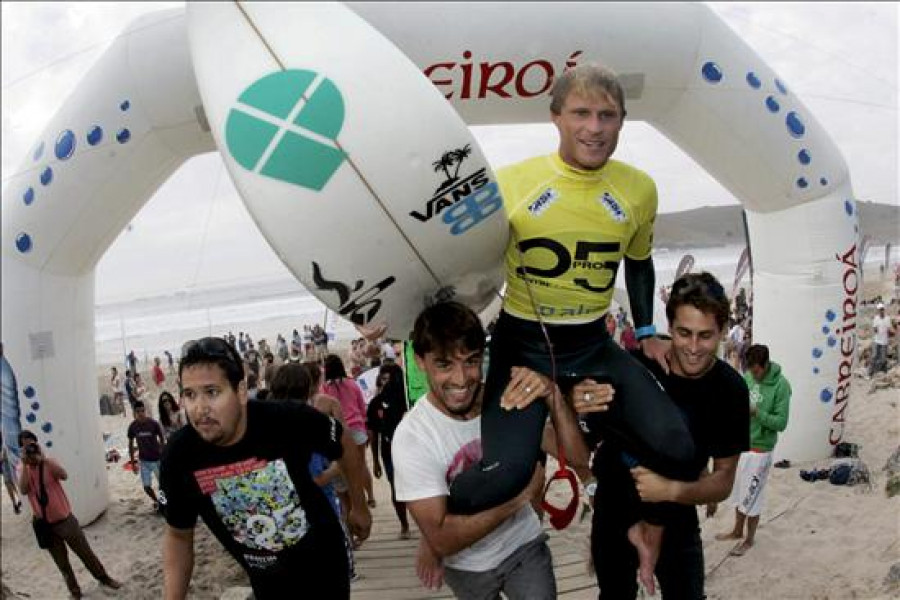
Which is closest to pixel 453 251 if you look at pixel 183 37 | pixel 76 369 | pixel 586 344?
pixel 586 344

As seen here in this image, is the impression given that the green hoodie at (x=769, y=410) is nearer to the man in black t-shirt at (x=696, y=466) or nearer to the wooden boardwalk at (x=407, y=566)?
the wooden boardwalk at (x=407, y=566)

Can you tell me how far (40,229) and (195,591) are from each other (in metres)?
2.71

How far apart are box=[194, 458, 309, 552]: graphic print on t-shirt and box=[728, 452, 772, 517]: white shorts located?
3071 mm

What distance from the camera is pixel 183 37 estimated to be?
4.09m

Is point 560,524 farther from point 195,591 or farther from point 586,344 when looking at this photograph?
point 195,591

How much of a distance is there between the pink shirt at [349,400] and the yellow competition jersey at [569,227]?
3.00 meters

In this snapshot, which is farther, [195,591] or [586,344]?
[195,591]

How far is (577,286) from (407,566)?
2.72m

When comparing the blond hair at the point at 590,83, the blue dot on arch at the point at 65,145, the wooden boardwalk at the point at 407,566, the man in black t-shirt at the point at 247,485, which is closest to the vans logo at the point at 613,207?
the blond hair at the point at 590,83

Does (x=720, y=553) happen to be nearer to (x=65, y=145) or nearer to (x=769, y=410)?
(x=769, y=410)

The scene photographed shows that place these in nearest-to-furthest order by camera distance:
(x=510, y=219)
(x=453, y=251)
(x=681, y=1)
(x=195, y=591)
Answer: (x=453, y=251) → (x=510, y=219) → (x=195, y=591) → (x=681, y=1)

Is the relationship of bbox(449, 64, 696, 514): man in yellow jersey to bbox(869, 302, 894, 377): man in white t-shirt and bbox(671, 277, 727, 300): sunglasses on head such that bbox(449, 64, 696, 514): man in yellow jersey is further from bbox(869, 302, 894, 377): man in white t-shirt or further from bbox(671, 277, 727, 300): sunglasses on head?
bbox(869, 302, 894, 377): man in white t-shirt

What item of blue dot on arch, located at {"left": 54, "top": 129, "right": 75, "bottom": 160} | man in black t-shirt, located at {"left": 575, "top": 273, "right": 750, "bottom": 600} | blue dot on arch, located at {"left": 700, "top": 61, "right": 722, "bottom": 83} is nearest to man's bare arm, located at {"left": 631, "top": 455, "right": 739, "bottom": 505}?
man in black t-shirt, located at {"left": 575, "top": 273, "right": 750, "bottom": 600}

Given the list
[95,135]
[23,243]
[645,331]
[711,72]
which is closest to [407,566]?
[645,331]
